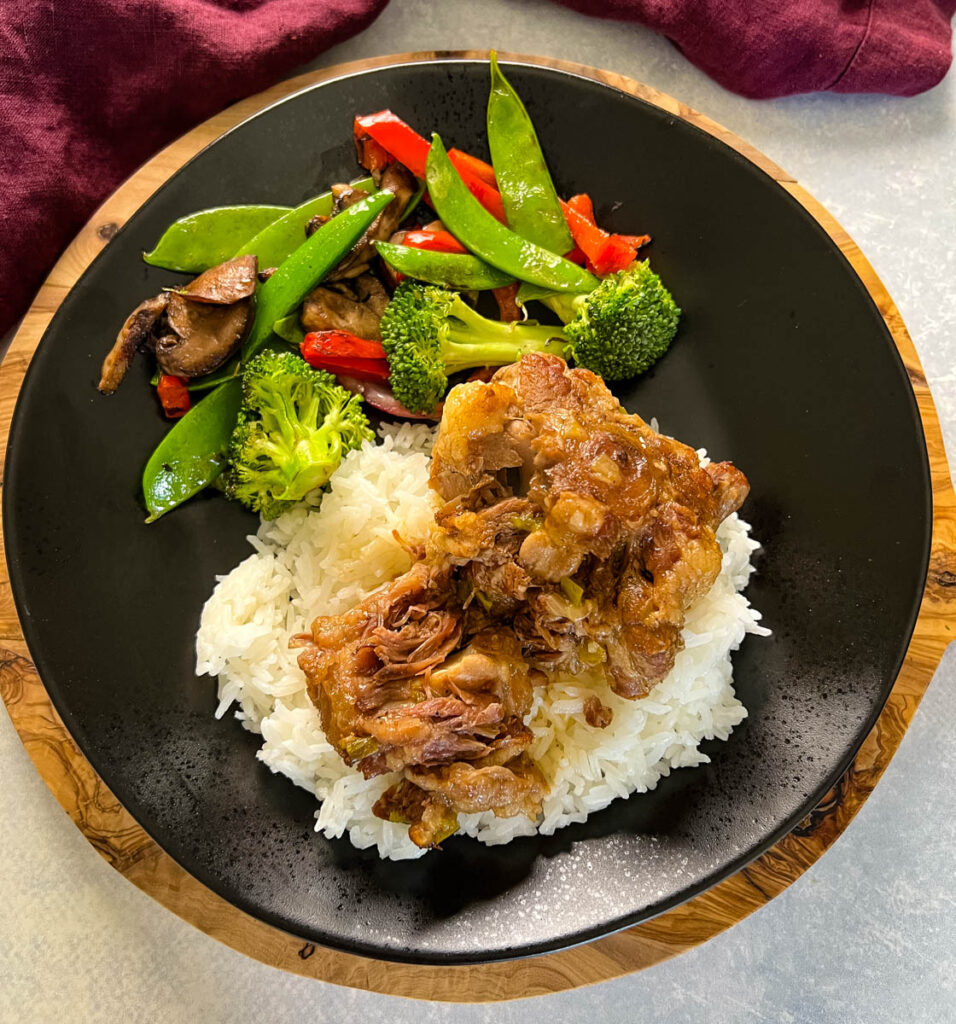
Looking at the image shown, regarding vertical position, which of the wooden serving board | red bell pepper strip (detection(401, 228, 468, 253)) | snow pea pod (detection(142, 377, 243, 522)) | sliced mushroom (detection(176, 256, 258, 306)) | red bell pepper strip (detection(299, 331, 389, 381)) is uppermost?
red bell pepper strip (detection(401, 228, 468, 253))

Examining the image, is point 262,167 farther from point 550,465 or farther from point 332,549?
point 550,465

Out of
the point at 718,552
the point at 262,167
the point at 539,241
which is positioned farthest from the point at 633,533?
the point at 262,167

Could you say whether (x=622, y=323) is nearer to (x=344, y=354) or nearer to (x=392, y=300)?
(x=392, y=300)

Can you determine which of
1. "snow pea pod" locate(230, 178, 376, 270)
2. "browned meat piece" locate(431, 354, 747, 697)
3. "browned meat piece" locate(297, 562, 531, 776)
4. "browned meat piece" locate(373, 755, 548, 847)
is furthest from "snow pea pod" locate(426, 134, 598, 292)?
"browned meat piece" locate(373, 755, 548, 847)

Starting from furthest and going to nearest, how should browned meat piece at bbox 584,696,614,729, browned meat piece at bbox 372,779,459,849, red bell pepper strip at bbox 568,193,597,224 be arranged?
red bell pepper strip at bbox 568,193,597,224
browned meat piece at bbox 584,696,614,729
browned meat piece at bbox 372,779,459,849

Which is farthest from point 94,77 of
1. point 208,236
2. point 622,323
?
point 622,323

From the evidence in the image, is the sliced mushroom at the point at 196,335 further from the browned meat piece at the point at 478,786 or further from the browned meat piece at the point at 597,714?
the browned meat piece at the point at 597,714

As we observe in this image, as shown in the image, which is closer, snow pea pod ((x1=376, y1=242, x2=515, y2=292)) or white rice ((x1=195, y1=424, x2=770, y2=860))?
white rice ((x1=195, y1=424, x2=770, y2=860))

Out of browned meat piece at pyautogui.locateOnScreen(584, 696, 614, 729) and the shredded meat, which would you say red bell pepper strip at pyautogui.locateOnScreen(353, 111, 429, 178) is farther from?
browned meat piece at pyautogui.locateOnScreen(584, 696, 614, 729)
